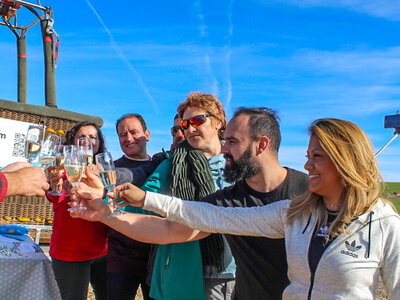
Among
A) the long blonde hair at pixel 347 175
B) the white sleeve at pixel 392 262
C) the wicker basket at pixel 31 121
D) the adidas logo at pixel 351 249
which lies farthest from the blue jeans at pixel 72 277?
the wicker basket at pixel 31 121

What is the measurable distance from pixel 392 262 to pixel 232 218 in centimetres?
78

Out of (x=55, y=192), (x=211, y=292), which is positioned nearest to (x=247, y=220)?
(x=211, y=292)

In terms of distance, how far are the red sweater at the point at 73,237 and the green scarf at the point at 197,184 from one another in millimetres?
1197

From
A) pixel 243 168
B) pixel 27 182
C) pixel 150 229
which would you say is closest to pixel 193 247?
pixel 150 229

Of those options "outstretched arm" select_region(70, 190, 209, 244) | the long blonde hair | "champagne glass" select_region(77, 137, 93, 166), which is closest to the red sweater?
"outstretched arm" select_region(70, 190, 209, 244)

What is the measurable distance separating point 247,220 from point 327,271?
1.60 ft

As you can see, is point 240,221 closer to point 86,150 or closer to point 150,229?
point 150,229

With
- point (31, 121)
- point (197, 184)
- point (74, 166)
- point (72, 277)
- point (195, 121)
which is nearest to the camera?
point (74, 166)

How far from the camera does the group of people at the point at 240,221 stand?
1687 mm

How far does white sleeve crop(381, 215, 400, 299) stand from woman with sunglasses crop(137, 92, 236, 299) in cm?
104

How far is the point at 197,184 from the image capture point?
8.33 ft

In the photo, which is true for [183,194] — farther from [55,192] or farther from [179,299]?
[55,192]

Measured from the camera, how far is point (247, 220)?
1.98 metres

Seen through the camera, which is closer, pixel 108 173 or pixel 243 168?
pixel 108 173
